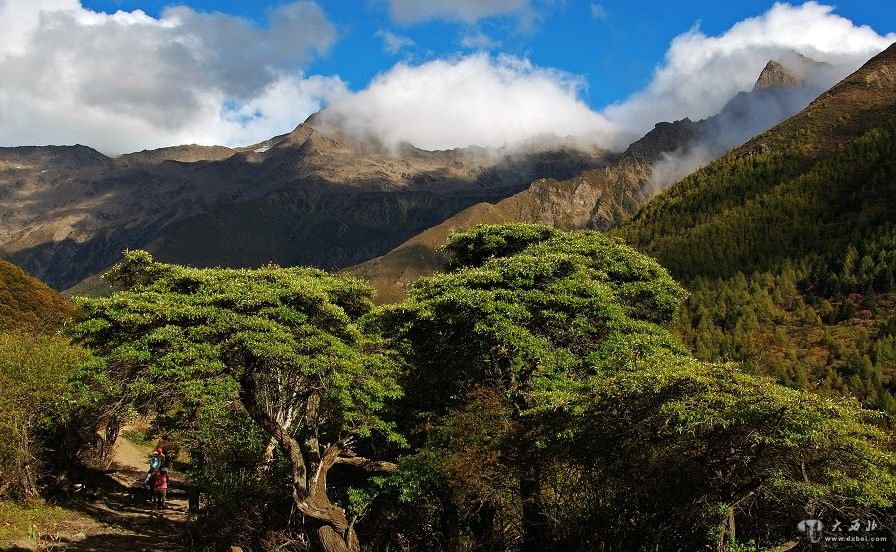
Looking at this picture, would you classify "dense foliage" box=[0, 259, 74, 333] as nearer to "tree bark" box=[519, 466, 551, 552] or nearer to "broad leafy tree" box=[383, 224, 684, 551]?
Answer: "broad leafy tree" box=[383, 224, 684, 551]

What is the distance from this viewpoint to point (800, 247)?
138m

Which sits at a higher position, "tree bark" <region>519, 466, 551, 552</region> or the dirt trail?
"tree bark" <region>519, 466, 551, 552</region>

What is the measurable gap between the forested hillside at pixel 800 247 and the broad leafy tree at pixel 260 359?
59.1 metres

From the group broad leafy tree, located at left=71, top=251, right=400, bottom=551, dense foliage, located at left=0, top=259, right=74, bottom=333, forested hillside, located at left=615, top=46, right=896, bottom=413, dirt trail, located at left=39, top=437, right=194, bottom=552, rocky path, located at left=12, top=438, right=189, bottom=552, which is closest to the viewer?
broad leafy tree, located at left=71, top=251, right=400, bottom=551

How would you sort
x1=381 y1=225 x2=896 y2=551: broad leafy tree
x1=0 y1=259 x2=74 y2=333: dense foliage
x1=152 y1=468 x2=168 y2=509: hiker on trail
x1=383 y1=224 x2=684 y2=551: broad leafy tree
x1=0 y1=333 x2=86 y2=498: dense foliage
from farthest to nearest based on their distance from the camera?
x1=0 y1=259 x2=74 y2=333: dense foliage → x1=152 y1=468 x2=168 y2=509: hiker on trail → x1=0 y1=333 x2=86 y2=498: dense foliage → x1=383 y1=224 x2=684 y2=551: broad leafy tree → x1=381 y1=225 x2=896 y2=551: broad leafy tree

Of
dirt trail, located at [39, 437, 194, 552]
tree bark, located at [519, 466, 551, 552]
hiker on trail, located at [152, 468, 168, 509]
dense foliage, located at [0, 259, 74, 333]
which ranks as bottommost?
dirt trail, located at [39, 437, 194, 552]

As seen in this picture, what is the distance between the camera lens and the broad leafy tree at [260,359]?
60.8ft

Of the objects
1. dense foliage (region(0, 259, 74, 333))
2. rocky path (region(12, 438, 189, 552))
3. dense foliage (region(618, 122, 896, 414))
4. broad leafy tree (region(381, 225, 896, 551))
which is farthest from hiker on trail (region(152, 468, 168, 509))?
dense foliage (region(618, 122, 896, 414))

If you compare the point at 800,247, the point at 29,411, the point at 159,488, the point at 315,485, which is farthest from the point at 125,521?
the point at 800,247

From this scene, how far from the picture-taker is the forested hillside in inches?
3396

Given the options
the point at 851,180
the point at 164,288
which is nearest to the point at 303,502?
the point at 164,288

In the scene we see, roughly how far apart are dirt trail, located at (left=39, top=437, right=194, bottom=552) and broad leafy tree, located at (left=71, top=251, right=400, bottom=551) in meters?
6.83

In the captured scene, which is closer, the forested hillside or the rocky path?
the rocky path

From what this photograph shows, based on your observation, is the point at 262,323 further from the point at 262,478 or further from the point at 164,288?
the point at 262,478
